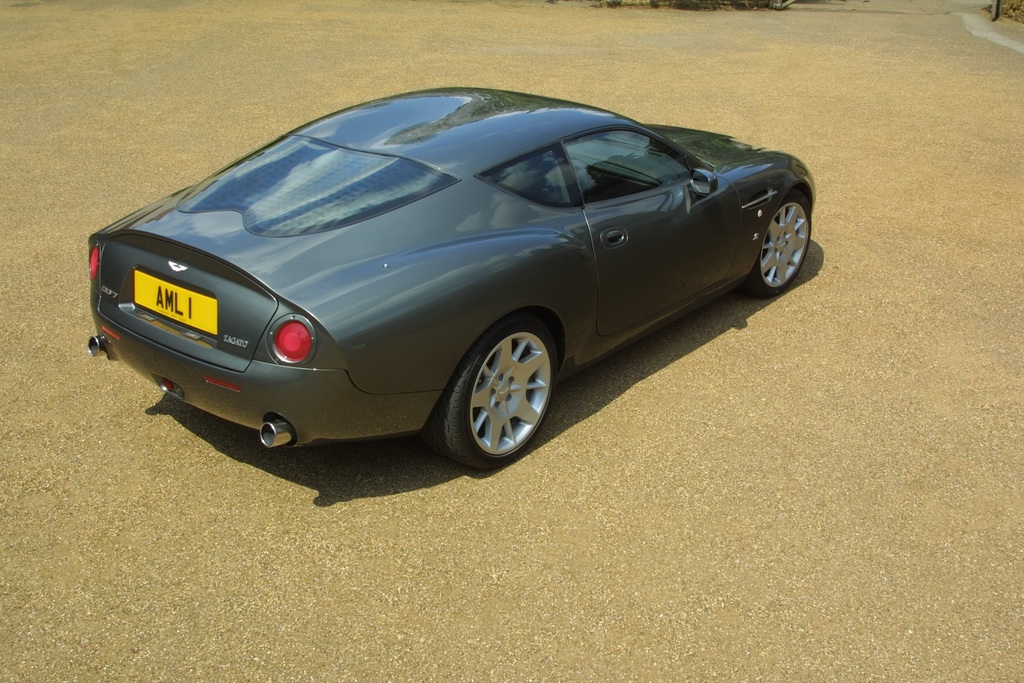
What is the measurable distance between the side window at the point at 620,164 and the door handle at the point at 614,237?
0.53 feet

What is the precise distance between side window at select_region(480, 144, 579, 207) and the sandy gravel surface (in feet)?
3.29

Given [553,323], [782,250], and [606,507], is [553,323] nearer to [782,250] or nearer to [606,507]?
[606,507]

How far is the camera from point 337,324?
12.0ft

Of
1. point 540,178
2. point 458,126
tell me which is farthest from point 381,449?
point 458,126

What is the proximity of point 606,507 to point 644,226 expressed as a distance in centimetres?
147

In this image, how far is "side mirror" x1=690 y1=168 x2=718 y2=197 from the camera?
518 centimetres

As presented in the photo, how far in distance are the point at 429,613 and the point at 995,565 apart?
2.12 metres

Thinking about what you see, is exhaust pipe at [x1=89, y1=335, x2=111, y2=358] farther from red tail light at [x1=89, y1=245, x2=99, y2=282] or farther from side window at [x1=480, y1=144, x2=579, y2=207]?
side window at [x1=480, y1=144, x2=579, y2=207]

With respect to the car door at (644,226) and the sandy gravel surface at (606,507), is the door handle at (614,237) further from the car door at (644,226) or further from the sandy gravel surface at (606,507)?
the sandy gravel surface at (606,507)

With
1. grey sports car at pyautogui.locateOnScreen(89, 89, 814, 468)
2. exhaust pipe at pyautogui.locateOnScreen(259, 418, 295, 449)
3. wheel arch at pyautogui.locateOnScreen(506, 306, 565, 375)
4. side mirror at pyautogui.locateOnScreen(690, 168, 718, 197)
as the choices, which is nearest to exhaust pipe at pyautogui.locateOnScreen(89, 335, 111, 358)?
grey sports car at pyautogui.locateOnScreen(89, 89, 814, 468)

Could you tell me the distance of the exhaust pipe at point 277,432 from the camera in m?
3.74

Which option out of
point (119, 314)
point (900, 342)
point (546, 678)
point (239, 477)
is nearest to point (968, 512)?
point (900, 342)

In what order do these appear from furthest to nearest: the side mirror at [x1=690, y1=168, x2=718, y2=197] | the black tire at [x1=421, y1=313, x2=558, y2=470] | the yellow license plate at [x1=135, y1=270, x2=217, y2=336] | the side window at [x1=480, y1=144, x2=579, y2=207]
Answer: the side mirror at [x1=690, y1=168, x2=718, y2=197], the side window at [x1=480, y1=144, x2=579, y2=207], the black tire at [x1=421, y1=313, x2=558, y2=470], the yellow license plate at [x1=135, y1=270, x2=217, y2=336]

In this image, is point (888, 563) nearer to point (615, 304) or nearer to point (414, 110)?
point (615, 304)
